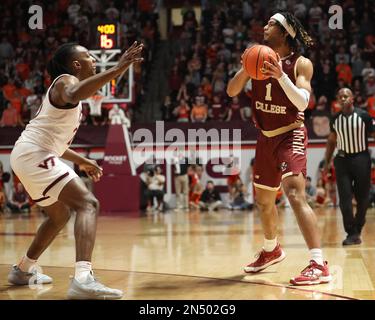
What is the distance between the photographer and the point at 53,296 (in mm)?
4910

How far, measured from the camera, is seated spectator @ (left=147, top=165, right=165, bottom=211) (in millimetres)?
15258

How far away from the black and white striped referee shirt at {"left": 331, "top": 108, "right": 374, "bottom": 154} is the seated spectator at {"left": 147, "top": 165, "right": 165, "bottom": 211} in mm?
6970

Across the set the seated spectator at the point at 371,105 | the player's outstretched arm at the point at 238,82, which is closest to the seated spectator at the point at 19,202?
the seated spectator at the point at 371,105

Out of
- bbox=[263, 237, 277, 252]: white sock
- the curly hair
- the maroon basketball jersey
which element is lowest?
bbox=[263, 237, 277, 252]: white sock

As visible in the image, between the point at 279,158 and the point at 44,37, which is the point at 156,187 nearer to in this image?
the point at 44,37

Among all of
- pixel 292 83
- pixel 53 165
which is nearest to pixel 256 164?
pixel 292 83

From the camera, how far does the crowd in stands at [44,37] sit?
17.7 metres

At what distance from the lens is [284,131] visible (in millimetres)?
5848

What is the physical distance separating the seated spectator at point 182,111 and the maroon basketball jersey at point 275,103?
10.5 m

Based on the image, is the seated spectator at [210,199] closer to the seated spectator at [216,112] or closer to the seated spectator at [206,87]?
the seated spectator at [216,112]

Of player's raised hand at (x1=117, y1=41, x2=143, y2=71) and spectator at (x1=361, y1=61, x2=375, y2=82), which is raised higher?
spectator at (x1=361, y1=61, x2=375, y2=82)

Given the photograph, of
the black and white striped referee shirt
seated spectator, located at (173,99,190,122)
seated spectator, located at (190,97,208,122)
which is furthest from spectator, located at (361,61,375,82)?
the black and white striped referee shirt

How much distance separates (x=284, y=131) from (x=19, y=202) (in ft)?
36.4

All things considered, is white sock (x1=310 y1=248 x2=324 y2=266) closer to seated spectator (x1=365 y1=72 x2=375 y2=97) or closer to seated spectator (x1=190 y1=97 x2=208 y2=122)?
seated spectator (x1=190 y1=97 x2=208 y2=122)
